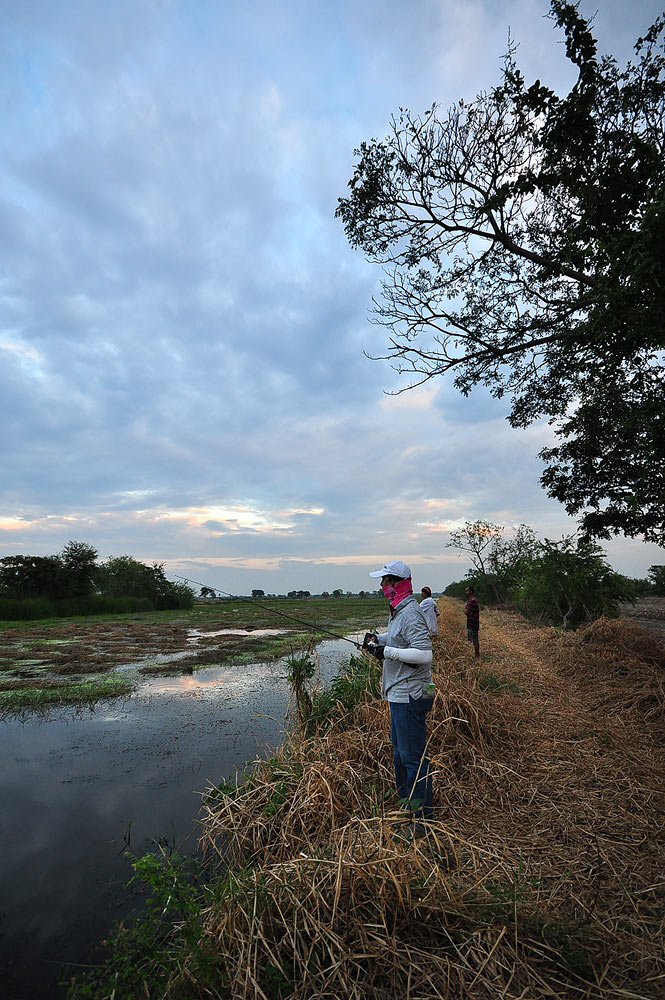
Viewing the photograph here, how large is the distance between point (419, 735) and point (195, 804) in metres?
3.17

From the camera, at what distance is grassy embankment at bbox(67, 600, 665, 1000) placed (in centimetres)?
239

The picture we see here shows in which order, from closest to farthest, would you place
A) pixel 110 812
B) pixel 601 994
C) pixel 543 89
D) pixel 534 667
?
pixel 601 994, pixel 110 812, pixel 543 89, pixel 534 667

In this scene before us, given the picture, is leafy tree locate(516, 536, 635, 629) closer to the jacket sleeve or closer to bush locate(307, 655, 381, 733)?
bush locate(307, 655, 381, 733)

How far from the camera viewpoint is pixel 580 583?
697 inches

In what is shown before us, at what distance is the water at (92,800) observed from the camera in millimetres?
3473

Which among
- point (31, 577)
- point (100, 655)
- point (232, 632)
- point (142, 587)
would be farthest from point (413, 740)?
point (142, 587)

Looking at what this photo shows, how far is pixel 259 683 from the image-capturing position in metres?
12.4

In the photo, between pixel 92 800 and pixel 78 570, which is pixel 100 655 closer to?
pixel 92 800

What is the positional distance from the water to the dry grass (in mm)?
877

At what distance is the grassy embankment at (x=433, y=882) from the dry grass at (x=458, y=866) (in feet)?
0.05

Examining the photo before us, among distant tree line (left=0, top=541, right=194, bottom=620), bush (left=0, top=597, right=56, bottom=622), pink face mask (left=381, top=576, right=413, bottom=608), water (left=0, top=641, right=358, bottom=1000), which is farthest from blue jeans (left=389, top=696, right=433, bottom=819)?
bush (left=0, top=597, right=56, bottom=622)

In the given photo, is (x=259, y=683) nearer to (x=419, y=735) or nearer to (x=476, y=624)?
(x=476, y=624)

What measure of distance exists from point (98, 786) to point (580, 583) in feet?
56.5

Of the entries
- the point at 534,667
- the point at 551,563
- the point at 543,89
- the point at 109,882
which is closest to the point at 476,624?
the point at 534,667
